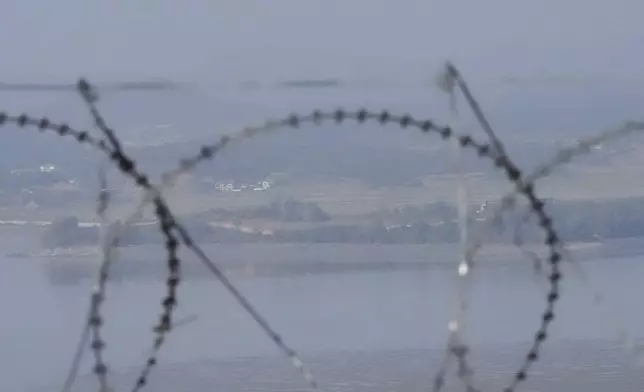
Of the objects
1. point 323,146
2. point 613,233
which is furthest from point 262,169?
point 613,233

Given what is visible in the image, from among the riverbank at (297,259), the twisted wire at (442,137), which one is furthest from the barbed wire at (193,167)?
the riverbank at (297,259)

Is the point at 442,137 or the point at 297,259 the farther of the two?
the point at 297,259

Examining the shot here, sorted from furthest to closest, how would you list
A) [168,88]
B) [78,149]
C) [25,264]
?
[25,264] < [78,149] < [168,88]

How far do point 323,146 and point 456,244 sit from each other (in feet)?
0.91

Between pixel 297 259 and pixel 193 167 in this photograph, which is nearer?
pixel 193 167

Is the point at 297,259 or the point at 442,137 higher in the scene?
the point at 442,137

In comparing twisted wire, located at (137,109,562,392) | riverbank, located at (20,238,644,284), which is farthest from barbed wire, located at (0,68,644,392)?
→ riverbank, located at (20,238,644,284)

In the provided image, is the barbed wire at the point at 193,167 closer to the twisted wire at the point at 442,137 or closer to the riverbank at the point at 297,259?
the twisted wire at the point at 442,137

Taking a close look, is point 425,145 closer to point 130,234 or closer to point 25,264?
point 130,234

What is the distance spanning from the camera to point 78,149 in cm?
141

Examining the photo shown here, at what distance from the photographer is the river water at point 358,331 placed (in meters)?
1.48

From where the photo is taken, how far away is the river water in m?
1.48

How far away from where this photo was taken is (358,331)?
158 cm

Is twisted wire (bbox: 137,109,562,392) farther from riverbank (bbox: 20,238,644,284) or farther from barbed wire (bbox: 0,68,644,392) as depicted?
riverbank (bbox: 20,238,644,284)
